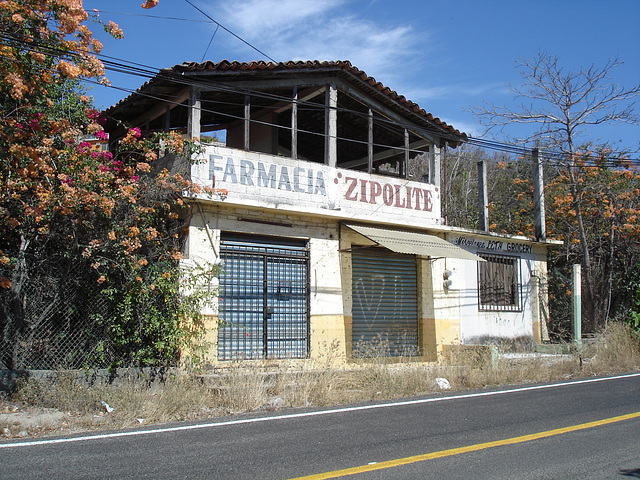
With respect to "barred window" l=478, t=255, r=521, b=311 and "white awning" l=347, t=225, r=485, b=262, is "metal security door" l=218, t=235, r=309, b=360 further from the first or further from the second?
"barred window" l=478, t=255, r=521, b=311

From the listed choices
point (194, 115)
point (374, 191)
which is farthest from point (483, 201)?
point (194, 115)

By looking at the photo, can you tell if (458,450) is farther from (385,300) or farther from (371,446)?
(385,300)

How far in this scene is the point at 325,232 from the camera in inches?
509

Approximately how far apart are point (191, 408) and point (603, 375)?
28.3ft

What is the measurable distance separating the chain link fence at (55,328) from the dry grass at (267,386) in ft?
1.61

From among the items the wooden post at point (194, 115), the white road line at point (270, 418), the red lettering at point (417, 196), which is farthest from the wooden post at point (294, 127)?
the white road line at point (270, 418)

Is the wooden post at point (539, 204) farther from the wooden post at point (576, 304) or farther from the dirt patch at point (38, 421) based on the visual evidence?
the dirt patch at point (38, 421)

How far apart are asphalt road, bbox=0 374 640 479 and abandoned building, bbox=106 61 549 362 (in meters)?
3.89

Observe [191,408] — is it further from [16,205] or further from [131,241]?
[16,205]

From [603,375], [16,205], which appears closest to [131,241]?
[16,205]

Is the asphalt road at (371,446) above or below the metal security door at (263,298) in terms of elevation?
below

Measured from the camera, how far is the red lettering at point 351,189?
44.3 feet

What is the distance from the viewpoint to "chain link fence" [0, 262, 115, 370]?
29.3ft

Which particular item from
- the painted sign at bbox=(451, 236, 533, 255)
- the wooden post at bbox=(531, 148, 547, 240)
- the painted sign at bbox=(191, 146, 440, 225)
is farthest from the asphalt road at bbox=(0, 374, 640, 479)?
the wooden post at bbox=(531, 148, 547, 240)
